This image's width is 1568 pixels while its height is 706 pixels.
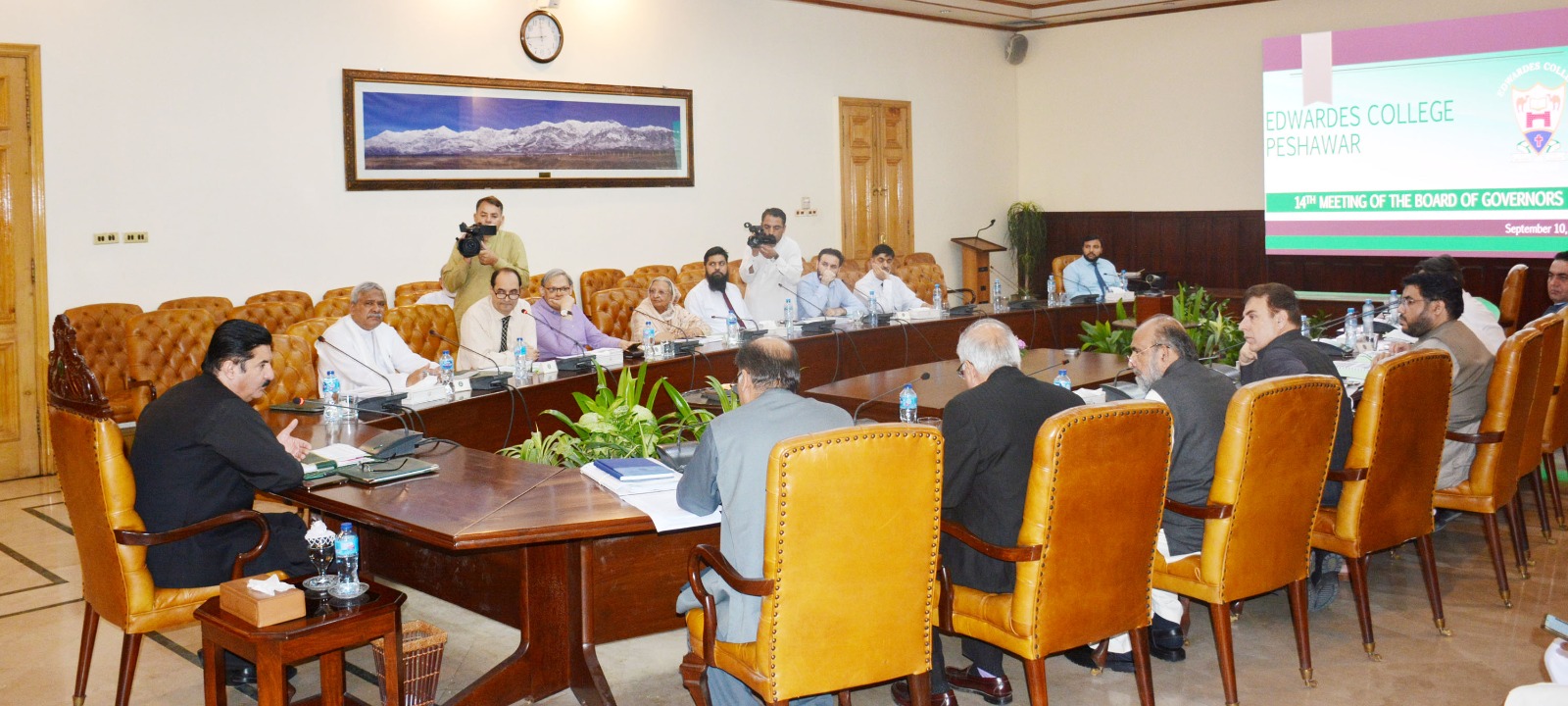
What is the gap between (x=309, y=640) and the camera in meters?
2.73

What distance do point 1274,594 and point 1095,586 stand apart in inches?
63.3

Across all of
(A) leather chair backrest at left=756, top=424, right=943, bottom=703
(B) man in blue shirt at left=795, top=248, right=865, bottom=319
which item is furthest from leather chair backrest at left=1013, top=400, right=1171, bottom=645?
(B) man in blue shirt at left=795, top=248, right=865, bottom=319

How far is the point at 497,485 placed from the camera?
3.23 m

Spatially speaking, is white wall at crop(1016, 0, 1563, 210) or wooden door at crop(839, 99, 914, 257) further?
wooden door at crop(839, 99, 914, 257)

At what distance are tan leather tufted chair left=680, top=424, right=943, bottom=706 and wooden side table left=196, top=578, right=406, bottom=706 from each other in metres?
0.73

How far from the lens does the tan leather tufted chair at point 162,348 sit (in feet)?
19.5

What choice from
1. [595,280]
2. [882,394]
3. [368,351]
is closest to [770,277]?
[595,280]

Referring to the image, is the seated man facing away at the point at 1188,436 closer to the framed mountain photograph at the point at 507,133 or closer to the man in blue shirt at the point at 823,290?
the man in blue shirt at the point at 823,290

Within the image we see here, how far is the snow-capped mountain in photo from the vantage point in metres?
7.76

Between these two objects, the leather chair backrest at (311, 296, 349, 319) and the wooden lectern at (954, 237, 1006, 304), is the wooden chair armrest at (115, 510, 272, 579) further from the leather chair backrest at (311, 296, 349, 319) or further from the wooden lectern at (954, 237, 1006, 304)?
the wooden lectern at (954, 237, 1006, 304)

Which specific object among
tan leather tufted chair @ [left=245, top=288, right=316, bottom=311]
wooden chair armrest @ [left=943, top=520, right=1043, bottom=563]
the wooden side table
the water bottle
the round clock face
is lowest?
the wooden side table

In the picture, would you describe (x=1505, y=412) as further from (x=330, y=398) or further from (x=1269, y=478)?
(x=330, y=398)

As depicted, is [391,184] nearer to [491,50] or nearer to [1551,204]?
[491,50]

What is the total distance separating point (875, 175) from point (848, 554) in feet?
28.1
